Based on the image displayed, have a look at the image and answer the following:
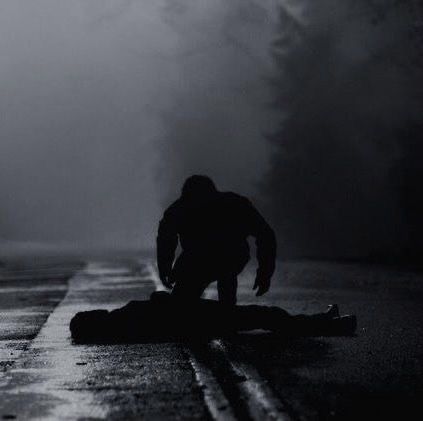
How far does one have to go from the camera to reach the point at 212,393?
17.7 feet

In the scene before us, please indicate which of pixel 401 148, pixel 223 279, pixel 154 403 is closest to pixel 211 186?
pixel 223 279

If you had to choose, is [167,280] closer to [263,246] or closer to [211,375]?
[263,246]

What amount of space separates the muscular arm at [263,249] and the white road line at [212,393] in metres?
1.84

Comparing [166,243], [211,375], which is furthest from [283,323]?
[211,375]

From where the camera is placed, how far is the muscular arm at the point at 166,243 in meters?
8.85

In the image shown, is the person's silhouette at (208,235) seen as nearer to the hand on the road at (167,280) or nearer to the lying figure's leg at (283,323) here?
the hand on the road at (167,280)

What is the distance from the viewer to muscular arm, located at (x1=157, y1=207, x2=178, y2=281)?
885 cm

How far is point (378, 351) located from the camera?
7.42 meters

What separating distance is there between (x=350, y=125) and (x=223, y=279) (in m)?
64.6

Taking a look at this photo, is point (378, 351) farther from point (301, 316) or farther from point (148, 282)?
point (148, 282)

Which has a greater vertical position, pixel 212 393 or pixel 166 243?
pixel 166 243

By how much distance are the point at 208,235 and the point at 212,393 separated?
12.3ft

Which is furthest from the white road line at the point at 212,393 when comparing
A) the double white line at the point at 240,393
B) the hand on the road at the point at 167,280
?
the hand on the road at the point at 167,280

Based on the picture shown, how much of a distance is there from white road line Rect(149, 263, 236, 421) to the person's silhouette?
197 centimetres
